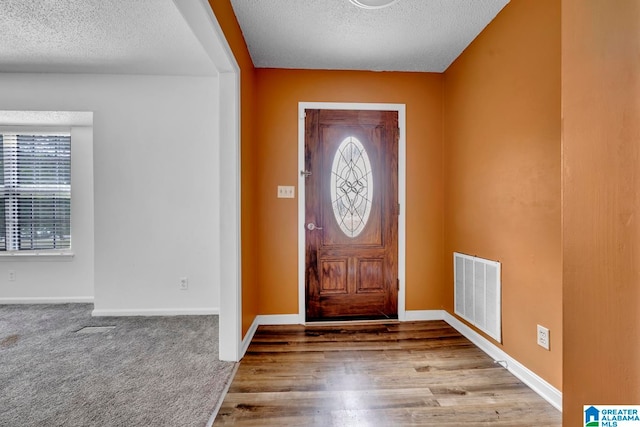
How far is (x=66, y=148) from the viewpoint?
3.54m

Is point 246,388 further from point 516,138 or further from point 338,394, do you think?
point 516,138

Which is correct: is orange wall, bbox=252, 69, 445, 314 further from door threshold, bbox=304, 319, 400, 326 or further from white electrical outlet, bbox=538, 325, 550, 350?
white electrical outlet, bbox=538, 325, 550, 350

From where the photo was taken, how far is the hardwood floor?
5.18ft

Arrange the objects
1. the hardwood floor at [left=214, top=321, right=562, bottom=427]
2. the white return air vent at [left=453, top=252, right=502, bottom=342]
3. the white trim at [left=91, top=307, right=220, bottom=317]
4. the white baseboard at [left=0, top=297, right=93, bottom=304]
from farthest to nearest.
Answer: the white baseboard at [left=0, top=297, right=93, bottom=304], the white trim at [left=91, top=307, right=220, bottom=317], the white return air vent at [left=453, top=252, right=502, bottom=342], the hardwood floor at [left=214, top=321, right=562, bottom=427]

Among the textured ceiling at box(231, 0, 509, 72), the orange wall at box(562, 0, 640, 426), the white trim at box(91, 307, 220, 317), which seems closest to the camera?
the orange wall at box(562, 0, 640, 426)

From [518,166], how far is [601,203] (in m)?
1.58

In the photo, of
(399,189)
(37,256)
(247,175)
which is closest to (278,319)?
(247,175)

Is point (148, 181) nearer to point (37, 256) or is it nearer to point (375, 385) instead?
point (37, 256)

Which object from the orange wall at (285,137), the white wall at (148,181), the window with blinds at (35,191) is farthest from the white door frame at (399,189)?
the window with blinds at (35,191)

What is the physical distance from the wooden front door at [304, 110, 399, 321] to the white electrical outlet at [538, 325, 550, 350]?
131cm

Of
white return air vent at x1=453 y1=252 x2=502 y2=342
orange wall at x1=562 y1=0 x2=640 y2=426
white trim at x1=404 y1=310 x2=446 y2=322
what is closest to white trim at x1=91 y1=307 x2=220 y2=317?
white trim at x1=404 y1=310 x2=446 y2=322

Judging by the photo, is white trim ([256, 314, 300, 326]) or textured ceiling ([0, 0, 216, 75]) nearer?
textured ceiling ([0, 0, 216, 75])

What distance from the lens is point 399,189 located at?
2.94 meters

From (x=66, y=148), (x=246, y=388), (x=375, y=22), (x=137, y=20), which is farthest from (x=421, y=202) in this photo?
(x=66, y=148)
